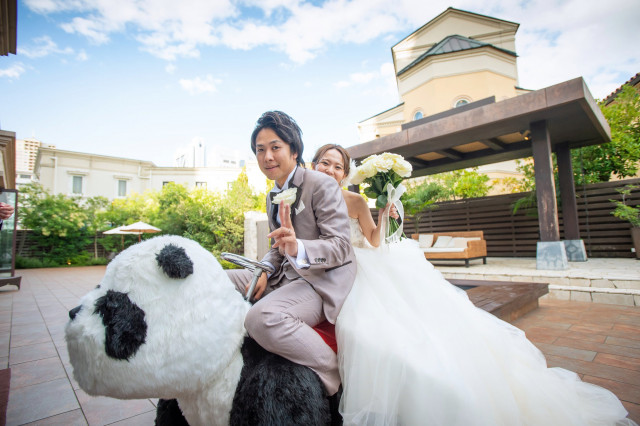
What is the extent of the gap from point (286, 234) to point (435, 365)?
83cm

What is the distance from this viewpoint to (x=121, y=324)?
40.3 inches

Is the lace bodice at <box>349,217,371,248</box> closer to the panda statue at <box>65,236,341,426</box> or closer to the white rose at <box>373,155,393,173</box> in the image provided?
the white rose at <box>373,155,393,173</box>

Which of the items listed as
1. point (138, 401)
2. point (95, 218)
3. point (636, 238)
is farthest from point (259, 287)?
point (95, 218)

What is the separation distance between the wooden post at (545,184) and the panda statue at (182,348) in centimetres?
687

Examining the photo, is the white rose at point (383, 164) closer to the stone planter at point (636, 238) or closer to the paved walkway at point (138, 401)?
the paved walkway at point (138, 401)

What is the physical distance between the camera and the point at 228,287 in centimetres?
127

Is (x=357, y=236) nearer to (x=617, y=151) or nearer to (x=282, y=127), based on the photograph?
(x=282, y=127)

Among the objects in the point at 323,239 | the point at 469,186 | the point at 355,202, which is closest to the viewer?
the point at 323,239

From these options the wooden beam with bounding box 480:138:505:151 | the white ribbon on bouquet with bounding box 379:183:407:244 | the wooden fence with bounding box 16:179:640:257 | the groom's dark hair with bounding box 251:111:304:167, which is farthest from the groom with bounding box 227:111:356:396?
the wooden fence with bounding box 16:179:640:257

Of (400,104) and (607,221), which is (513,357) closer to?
(607,221)

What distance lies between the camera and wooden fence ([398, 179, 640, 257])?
321 inches

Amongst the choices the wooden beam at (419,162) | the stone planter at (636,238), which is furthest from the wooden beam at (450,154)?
the stone planter at (636,238)

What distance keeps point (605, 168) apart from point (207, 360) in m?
12.6

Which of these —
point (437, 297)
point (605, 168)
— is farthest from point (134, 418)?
point (605, 168)
